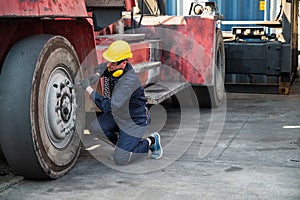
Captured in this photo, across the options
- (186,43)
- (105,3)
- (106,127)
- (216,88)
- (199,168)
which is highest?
(105,3)

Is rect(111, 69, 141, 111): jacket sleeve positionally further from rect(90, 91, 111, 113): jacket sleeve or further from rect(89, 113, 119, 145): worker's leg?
rect(89, 113, 119, 145): worker's leg

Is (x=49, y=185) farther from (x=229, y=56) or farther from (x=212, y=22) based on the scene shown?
(x=229, y=56)

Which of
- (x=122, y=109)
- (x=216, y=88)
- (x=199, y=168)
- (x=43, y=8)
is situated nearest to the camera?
(x=43, y=8)

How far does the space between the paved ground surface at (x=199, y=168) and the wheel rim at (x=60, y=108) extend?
0.33 metres

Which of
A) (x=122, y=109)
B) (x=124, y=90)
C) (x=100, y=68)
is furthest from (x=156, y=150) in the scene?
(x=100, y=68)

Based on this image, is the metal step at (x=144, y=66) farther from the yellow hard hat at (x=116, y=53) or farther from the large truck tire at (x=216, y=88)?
the large truck tire at (x=216, y=88)

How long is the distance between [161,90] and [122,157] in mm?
1668

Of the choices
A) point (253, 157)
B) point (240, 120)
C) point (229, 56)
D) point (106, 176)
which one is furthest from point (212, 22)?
point (106, 176)

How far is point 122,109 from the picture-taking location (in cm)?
516

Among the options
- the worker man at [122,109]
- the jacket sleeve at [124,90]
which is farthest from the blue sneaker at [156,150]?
the jacket sleeve at [124,90]

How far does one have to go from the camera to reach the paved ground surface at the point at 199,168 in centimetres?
419

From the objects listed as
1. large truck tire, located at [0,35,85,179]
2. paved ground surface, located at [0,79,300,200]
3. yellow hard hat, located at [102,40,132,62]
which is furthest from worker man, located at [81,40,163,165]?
large truck tire, located at [0,35,85,179]

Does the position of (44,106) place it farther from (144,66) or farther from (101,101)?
(144,66)

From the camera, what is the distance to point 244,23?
1071 centimetres
